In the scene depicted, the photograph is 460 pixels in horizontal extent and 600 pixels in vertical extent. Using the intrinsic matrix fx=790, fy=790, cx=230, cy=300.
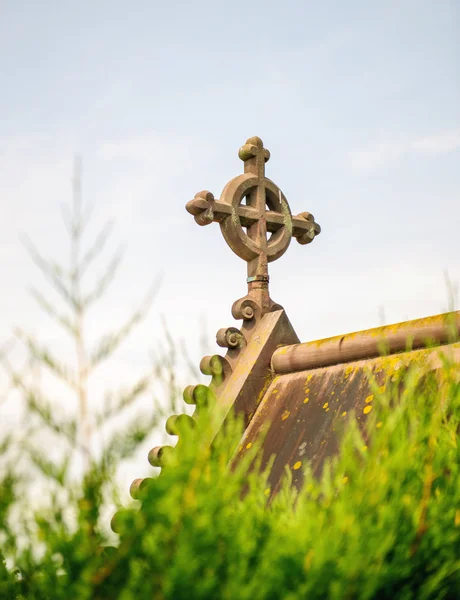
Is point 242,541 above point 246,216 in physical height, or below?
below

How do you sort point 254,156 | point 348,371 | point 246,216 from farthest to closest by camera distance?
1. point 254,156
2. point 246,216
3. point 348,371

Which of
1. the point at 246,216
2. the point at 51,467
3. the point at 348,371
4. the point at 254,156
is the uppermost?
the point at 254,156

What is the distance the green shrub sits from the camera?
305 cm

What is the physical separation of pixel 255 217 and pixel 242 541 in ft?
16.3

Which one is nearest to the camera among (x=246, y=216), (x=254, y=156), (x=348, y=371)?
(x=348, y=371)

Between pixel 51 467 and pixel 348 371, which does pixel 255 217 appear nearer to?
pixel 348 371

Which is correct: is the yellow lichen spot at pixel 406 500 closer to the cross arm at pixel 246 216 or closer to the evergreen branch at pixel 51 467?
the evergreen branch at pixel 51 467

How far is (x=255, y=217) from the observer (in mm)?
7816

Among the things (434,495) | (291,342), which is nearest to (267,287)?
(291,342)

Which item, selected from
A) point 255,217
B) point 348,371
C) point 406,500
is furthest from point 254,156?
point 406,500

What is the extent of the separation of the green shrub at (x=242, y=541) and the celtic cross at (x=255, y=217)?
4.09 meters

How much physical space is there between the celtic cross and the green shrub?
13.4 feet

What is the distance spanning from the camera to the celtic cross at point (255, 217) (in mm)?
7555

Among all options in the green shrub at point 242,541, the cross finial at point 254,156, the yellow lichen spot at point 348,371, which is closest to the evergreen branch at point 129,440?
the green shrub at point 242,541
